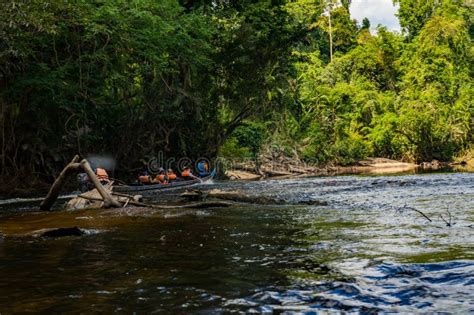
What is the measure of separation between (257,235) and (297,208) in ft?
12.4

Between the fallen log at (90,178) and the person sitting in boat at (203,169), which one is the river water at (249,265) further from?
the person sitting in boat at (203,169)

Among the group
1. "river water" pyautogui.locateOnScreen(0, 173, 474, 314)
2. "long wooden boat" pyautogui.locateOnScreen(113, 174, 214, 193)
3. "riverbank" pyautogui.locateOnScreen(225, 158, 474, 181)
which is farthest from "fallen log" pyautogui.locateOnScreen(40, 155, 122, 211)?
"riverbank" pyautogui.locateOnScreen(225, 158, 474, 181)

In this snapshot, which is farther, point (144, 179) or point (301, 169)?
point (301, 169)

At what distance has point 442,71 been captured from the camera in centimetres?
4228

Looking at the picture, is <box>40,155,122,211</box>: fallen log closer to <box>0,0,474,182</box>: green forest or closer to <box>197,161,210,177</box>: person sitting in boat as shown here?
<box>0,0,474,182</box>: green forest

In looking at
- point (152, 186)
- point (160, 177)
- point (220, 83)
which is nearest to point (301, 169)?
point (220, 83)

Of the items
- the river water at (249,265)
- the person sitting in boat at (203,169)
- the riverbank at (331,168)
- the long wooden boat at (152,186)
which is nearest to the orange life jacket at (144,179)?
the long wooden boat at (152,186)

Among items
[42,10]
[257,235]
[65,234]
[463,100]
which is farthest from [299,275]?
[463,100]

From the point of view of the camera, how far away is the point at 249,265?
17.2 feet

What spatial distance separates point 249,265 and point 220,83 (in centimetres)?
2240

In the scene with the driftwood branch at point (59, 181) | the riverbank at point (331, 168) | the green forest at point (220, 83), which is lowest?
the riverbank at point (331, 168)

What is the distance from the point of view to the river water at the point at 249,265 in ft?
12.9

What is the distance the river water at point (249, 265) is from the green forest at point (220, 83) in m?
6.87

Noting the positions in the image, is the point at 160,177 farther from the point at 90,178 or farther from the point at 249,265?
the point at 249,265
